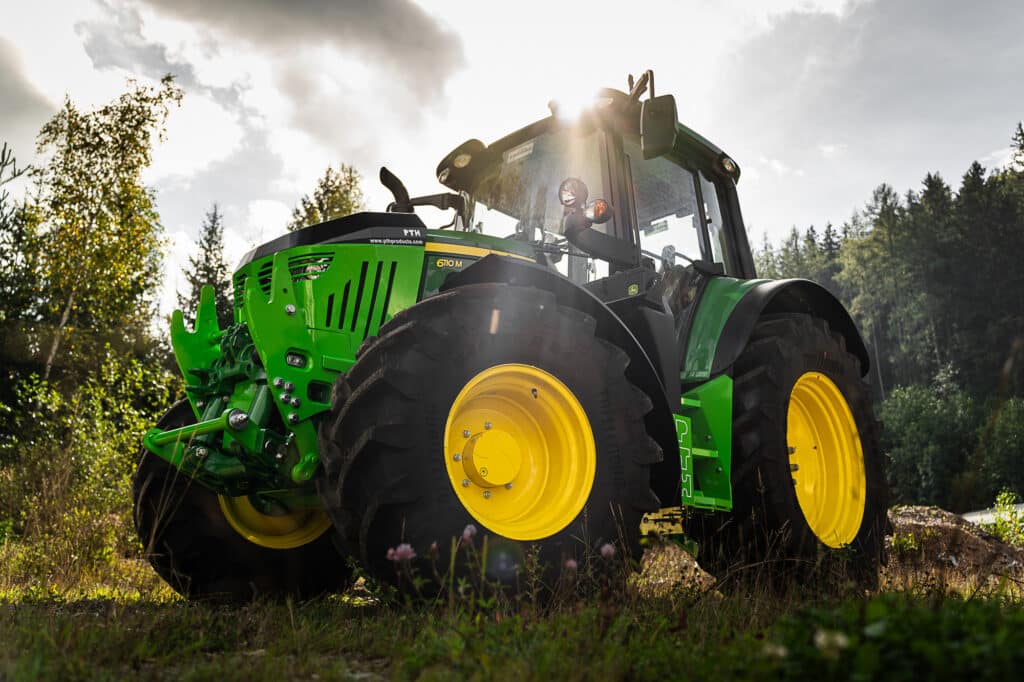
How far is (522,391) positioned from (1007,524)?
767 cm

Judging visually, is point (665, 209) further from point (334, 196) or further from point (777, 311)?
point (334, 196)

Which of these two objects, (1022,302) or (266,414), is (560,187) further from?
(1022,302)

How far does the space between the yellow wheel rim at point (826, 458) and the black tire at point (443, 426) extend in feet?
6.72

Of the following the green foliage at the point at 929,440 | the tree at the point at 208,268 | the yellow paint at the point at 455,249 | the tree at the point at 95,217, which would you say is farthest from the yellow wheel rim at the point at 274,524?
the green foliage at the point at 929,440

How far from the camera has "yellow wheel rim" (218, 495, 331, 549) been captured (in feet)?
14.6

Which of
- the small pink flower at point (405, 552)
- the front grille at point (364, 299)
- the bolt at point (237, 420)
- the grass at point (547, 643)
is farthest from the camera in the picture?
the front grille at point (364, 299)

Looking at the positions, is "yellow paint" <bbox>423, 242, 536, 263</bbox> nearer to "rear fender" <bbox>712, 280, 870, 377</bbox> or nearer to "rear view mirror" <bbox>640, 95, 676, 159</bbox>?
"rear view mirror" <bbox>640, 95, 676, 159</bbox>

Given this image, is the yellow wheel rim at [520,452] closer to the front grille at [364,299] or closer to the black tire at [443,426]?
the black tire at [443,426]

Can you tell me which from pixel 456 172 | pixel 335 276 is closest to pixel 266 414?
pixel 335 276

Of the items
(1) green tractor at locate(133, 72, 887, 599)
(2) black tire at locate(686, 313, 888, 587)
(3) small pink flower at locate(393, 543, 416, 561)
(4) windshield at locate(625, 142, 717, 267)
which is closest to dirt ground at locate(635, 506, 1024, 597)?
(2) black tire at locate(686, 313, 888, 587)

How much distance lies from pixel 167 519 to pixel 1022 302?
1932 inches

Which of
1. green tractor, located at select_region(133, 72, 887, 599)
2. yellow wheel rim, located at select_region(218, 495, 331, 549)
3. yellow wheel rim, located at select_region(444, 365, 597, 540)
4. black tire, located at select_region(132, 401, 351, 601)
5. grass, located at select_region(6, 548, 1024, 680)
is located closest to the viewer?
grass, located at select_region(6, 548, 1024, 680)

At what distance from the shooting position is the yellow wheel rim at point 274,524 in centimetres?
445

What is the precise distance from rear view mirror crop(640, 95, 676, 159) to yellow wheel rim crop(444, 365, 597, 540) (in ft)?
4.30
